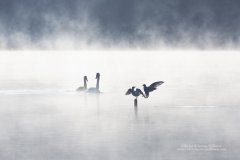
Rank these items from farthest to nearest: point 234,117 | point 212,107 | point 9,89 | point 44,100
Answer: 1. point 9,89
2. point 44,100
3. point 212,107
4. point 234,117

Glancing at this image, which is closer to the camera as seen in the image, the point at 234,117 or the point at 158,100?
the point at 234,117

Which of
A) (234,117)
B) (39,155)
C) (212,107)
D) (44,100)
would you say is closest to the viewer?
(39,155)

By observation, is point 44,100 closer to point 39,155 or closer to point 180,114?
point 180,114

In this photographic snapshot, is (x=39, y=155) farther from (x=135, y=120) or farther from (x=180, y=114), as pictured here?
(x=180, y=114)

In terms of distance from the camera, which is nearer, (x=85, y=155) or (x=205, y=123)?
(x=85, y=155)

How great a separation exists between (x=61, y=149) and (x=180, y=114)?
898cm

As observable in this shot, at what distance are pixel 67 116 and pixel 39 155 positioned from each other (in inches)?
328

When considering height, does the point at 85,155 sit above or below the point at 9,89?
below

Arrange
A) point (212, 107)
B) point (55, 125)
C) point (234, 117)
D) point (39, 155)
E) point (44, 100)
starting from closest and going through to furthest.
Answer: point (39, 155) < point (55, 125) < point (234, 117) < point (212, 107) < point (44, 100)

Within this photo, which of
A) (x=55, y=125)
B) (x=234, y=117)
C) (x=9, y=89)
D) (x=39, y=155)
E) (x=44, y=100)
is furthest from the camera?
(x=9, y=89)

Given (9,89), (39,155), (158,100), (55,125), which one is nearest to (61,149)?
(39,155)

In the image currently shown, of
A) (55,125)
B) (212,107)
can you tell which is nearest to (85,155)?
(55,125)

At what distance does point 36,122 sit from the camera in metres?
27.1

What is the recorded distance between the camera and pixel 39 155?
2078 cm
